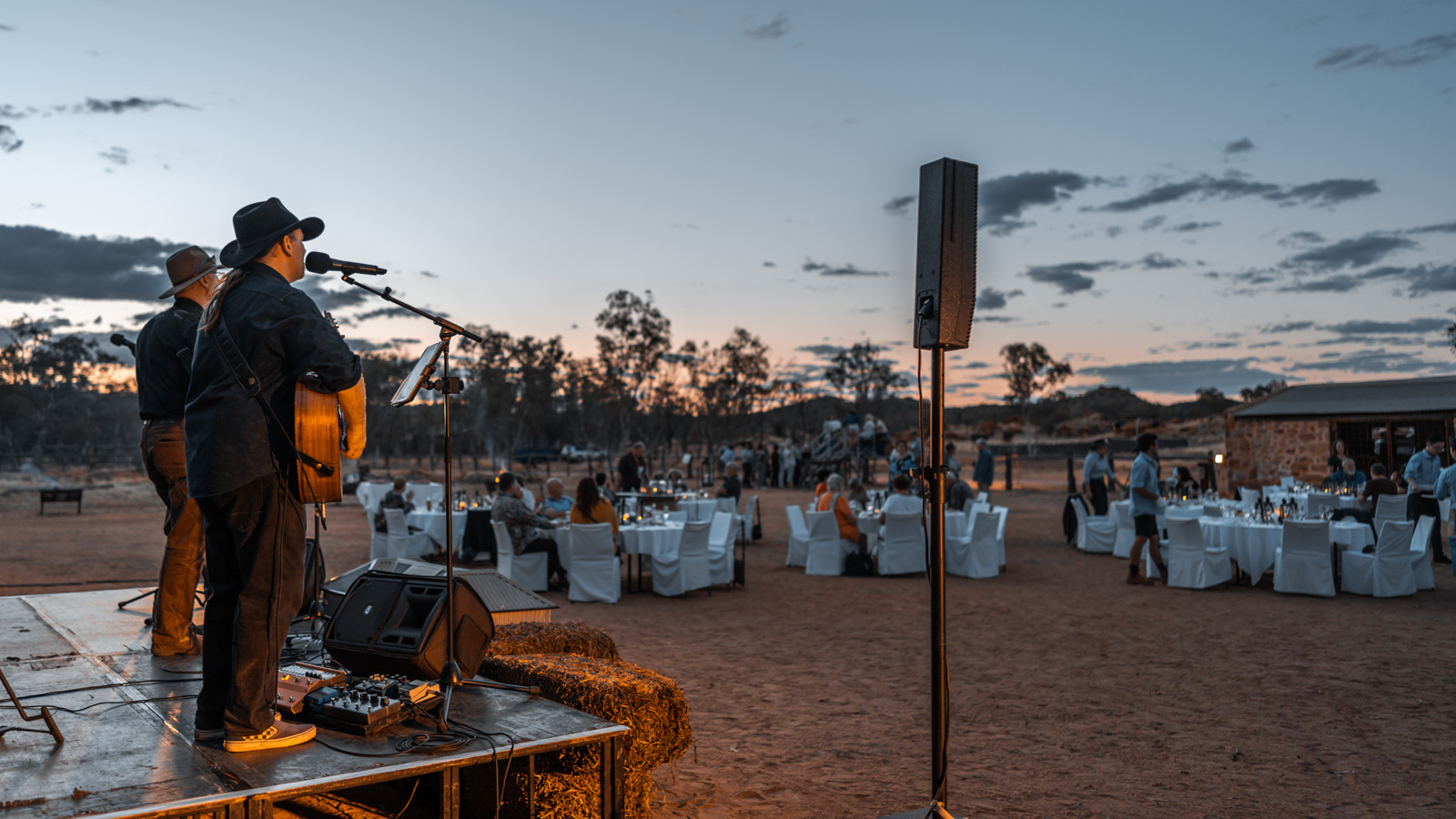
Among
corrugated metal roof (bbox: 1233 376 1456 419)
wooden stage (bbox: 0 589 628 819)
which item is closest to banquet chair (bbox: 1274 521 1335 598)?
wooden stage (bbox: 0 589 628 819)

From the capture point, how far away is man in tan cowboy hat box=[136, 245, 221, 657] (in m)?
3.63

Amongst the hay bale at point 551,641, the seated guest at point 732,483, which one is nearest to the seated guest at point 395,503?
the seated guest at point 732,483

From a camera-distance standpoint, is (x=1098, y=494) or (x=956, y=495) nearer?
(x=956, y=495)

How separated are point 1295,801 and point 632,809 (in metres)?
2.79

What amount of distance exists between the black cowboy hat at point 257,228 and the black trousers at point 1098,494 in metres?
12.3

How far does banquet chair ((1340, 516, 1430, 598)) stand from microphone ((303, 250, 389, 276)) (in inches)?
390

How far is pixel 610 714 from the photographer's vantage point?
3156 millimetres

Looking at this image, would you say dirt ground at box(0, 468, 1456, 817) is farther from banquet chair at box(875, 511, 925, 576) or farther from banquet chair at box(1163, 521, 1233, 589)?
banquet chair at box(875, 511, 925, 576)

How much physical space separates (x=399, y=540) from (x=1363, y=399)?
20528 mm

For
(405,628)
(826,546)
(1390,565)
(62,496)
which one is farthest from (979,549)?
(62,496)

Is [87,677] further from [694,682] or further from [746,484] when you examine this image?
[746,484]

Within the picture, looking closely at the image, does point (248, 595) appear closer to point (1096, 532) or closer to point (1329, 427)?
point (1096, 532)

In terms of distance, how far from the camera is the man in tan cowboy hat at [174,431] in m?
3.63

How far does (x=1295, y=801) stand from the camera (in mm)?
3797
